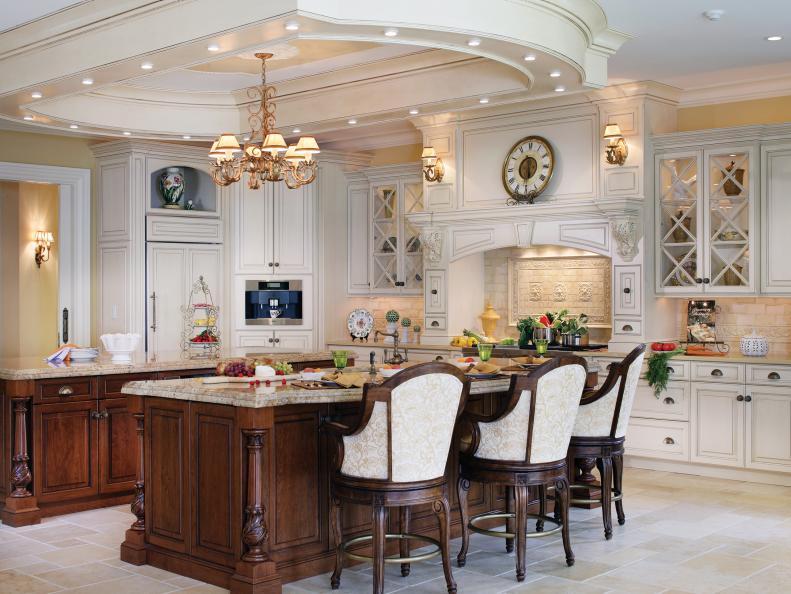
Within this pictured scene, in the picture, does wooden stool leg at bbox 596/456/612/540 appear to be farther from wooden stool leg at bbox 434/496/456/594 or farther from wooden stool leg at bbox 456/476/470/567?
wooden stool leg at bbox 434/496/456/594

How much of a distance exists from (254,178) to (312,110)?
1227 mm

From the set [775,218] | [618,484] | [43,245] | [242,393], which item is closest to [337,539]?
[242,393]

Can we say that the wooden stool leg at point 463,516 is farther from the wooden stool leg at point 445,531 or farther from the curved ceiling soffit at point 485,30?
the curved ceiling soffit at point 485,30

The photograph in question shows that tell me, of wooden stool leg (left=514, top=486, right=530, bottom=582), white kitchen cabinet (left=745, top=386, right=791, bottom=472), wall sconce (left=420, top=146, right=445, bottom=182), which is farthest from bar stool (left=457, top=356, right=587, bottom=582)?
wall sconce (left=420, top=146, right=445, bottom=182)

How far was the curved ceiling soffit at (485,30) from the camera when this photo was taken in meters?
4.58

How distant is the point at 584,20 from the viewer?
5.47m

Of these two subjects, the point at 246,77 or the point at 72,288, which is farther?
the point at 72,288

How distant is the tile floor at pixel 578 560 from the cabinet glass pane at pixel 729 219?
1.68m

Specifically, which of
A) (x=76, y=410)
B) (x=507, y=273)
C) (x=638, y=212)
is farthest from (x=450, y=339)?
(x=76, y=410)

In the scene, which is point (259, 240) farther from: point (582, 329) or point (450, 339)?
point (582, 329)

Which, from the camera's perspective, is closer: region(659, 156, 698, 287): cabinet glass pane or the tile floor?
the tile floor

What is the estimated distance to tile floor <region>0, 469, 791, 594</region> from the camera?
177 inches

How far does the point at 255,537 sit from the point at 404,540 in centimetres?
78

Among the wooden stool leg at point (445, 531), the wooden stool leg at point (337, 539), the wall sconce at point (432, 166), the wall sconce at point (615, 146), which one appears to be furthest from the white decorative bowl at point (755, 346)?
the wooden stool leg at point (337, 539)
